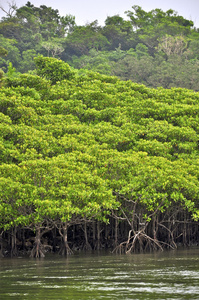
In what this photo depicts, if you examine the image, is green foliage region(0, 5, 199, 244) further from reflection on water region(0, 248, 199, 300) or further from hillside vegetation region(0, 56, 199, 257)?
reflection on water region(0, 248, 199, 300)

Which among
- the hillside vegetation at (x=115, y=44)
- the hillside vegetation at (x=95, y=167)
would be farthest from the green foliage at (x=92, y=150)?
the hillside vegetation at (x=115, y=44)

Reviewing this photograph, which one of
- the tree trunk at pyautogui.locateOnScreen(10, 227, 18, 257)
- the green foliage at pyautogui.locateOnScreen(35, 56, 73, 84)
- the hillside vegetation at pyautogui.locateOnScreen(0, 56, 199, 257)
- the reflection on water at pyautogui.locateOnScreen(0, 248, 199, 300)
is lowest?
the reflection on water at pyautogui.locateOnScreen(0, 248, 199, 300)

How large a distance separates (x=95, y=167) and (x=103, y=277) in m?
10.9

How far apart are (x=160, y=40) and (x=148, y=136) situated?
6345cm

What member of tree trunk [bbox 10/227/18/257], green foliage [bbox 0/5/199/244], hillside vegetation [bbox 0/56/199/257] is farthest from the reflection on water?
green foliage [bbox 0/5/199/244]

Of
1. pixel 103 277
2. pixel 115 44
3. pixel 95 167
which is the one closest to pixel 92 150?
pixel 95 167

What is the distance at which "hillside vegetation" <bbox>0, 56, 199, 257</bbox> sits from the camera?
24109 millimetres

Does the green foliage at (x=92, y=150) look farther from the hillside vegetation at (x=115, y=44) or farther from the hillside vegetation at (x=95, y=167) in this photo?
the hillside vegetation at (x=115, y=44)

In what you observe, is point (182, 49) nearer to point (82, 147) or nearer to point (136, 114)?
point (136, 114)

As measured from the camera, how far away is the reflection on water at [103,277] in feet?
42.4

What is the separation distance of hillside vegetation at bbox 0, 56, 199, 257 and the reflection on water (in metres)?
2.53

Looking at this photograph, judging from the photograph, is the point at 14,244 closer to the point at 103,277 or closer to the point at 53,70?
the point at 103,277

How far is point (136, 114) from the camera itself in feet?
113

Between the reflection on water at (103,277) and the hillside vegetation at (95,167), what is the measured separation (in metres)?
2.53
